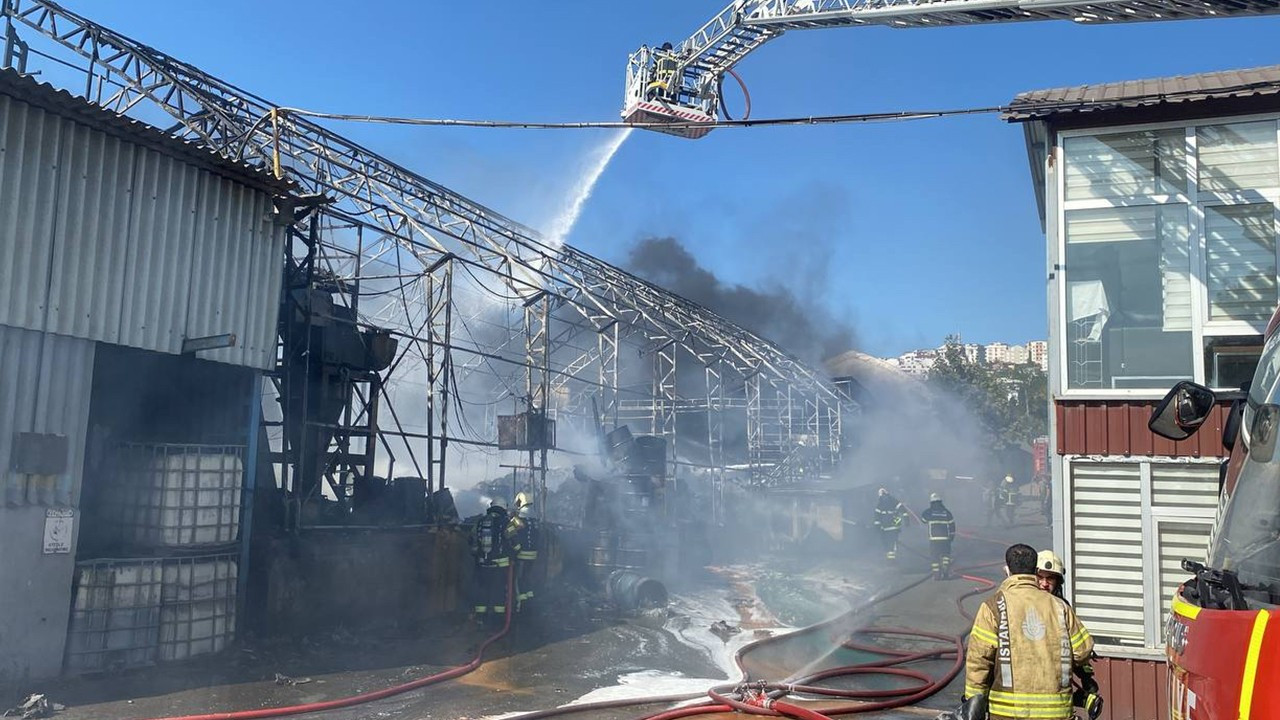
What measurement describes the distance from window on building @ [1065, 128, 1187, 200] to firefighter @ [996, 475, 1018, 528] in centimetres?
2110

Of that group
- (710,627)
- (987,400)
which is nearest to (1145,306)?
(710,627)

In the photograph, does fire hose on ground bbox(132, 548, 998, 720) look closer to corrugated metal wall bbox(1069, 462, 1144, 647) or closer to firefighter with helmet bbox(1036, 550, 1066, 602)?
corrugated metal wall bbox(1069, 462, 1144, 647)

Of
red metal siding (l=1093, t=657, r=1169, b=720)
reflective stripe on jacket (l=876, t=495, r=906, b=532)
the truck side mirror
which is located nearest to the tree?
reflective stripe on jacket (l=876, t=495, r=906, b=532)

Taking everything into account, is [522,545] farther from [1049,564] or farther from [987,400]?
[987,400]

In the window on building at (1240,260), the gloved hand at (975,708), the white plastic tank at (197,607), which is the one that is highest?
the window on building at (1240,260)

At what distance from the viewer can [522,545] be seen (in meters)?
12.4

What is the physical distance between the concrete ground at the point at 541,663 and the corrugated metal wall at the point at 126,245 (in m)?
3.44

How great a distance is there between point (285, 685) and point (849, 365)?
4614 cm

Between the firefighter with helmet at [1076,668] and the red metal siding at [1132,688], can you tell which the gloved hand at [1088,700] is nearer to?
the firefighter with helmet at [1076,668]

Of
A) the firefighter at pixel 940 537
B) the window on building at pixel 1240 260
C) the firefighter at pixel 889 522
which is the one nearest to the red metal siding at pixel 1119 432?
the window on building at pixel 1240 260

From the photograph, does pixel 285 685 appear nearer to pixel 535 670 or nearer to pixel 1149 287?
pixel 535 670

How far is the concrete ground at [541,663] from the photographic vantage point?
7891mm

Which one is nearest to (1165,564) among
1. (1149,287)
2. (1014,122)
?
(1149,287)

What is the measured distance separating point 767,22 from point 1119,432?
9.99 metres
